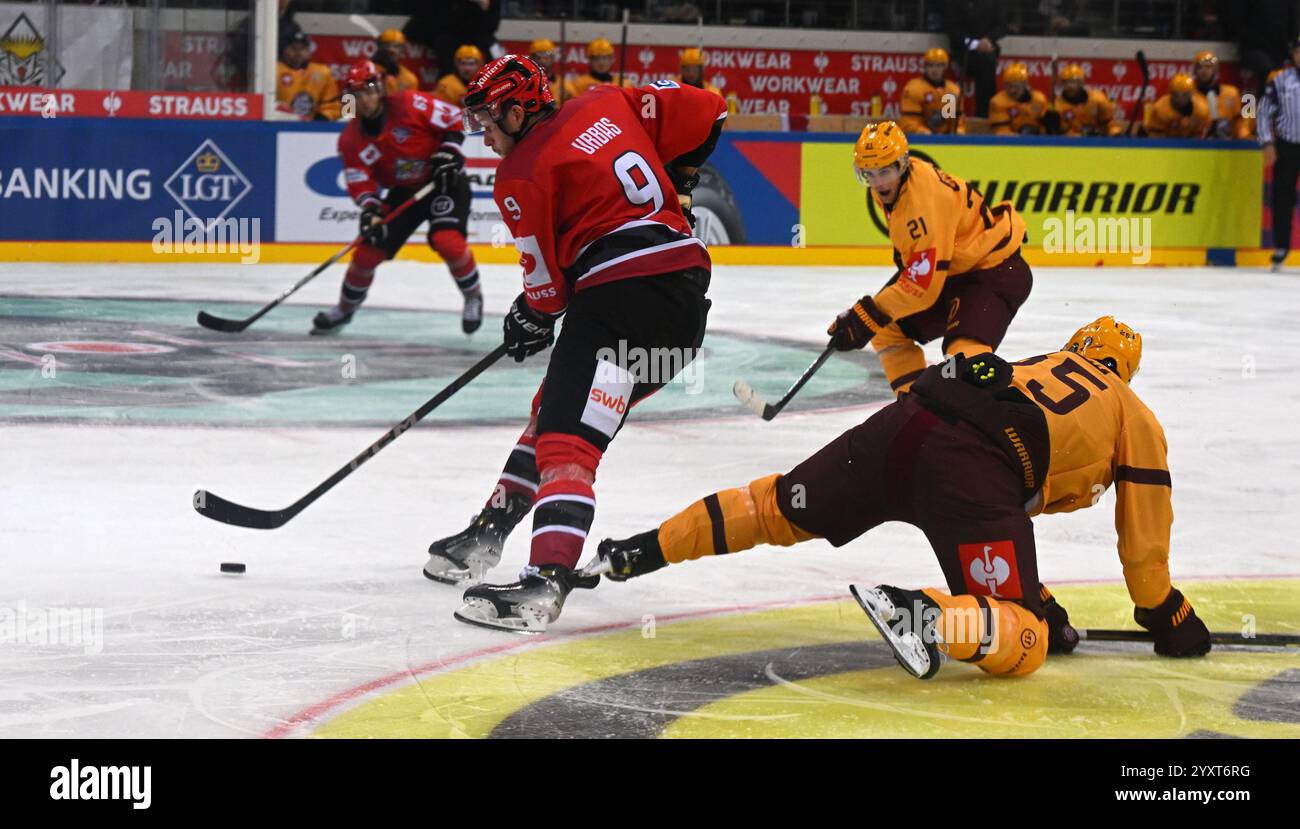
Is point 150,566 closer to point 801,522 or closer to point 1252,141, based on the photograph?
point 801,522

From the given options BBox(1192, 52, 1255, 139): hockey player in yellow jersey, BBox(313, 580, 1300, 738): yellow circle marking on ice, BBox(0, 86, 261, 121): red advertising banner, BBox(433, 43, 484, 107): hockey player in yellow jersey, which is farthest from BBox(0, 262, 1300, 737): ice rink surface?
BBox(1192, 52, 1255, 139): hockey player in yellow jersey

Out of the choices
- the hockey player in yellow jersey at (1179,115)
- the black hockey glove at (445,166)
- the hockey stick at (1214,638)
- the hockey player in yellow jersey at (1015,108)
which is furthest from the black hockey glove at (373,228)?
the hockey player in yellow jersey at (1179,115)

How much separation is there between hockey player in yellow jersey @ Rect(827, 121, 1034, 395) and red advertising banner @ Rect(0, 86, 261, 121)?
742 cm

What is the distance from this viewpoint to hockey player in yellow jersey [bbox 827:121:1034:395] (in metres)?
5.88

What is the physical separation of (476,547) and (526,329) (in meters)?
0.59

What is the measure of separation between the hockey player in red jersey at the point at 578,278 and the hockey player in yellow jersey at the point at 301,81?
988 cm

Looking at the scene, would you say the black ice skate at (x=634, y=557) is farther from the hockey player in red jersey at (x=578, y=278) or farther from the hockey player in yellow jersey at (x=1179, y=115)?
the hockey player in yellow jersey at (x=1179, y=115)

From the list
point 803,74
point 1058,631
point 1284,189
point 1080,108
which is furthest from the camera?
point 803,74

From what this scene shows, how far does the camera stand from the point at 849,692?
12.5 feet

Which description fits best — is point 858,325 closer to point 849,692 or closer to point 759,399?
point 759,399

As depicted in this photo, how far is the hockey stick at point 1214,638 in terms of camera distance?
13.7 feet

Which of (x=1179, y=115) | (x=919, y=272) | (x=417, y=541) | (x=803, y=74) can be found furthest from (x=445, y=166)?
(x=803, y=74)

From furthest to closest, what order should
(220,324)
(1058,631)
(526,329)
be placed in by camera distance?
(220,324) → (526,329) → (1058,631)
